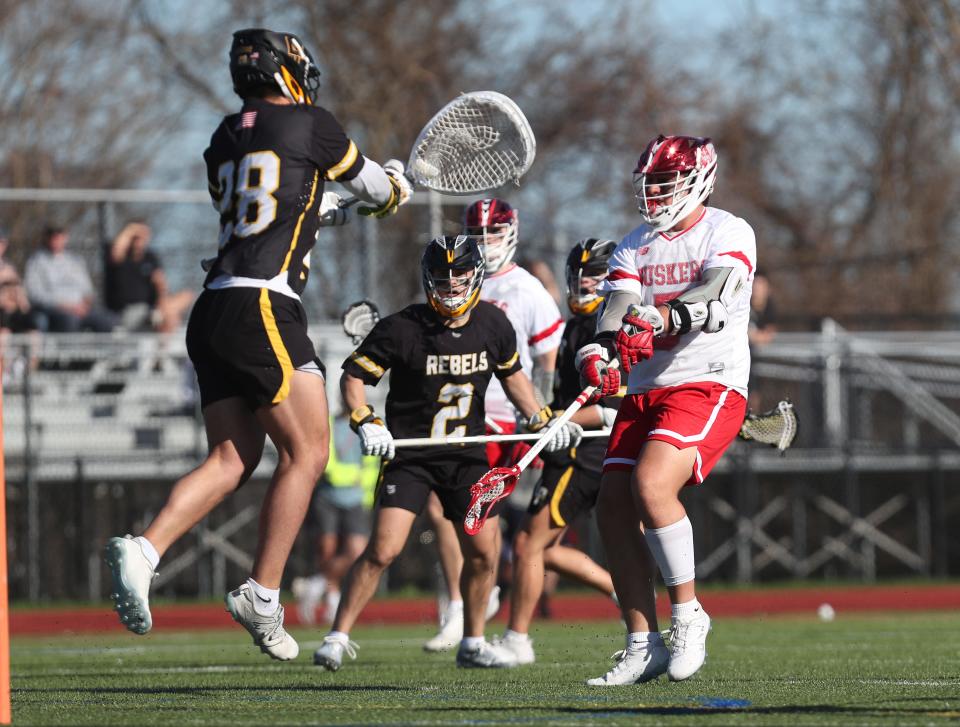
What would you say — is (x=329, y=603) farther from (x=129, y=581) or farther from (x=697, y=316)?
(x=129, y=581)

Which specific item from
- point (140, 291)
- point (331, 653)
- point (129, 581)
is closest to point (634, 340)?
point (129, 581)

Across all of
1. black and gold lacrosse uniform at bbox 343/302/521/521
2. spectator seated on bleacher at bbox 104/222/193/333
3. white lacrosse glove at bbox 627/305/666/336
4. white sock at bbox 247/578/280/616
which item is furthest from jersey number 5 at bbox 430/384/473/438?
spectator seated on bleacher at bbox 104/222/193/333

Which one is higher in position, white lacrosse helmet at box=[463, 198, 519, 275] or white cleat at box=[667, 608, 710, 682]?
white lacrosse helmet at box=[463, 198, 519, 275]

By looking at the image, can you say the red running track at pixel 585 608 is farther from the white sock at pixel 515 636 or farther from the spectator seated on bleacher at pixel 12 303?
the white sock at pixel 515 636

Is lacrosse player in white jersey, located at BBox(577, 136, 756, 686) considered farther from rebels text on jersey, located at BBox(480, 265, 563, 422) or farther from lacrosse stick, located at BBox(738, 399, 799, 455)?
rebels text on jersey, located at BBox(480, 265, 563, 422)

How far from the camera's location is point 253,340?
239 inches

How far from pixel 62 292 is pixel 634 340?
12212 millimetres

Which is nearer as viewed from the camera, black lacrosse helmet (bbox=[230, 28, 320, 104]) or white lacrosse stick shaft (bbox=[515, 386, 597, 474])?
black lacrosse helmet (bbox=[230, 28, 320, 104])

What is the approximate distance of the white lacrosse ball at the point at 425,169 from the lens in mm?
7520

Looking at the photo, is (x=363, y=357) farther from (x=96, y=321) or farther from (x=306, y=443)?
(x=96, y=321)

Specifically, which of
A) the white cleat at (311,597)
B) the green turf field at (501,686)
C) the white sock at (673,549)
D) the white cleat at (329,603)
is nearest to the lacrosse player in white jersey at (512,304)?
the green turf field at (501,686)

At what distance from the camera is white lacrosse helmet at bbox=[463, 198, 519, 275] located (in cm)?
930

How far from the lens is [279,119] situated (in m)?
6.19

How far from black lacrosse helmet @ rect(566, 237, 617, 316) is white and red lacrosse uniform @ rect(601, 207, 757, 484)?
89.1 inches
